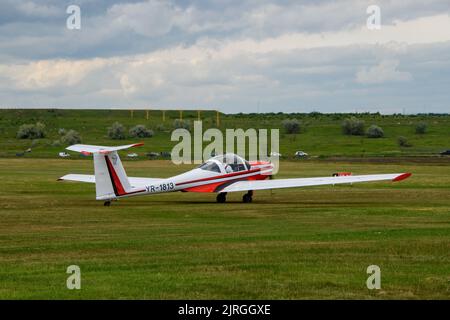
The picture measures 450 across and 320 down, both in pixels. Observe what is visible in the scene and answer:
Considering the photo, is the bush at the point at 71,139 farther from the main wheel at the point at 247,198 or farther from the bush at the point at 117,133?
the main wheel at the point at 247,198

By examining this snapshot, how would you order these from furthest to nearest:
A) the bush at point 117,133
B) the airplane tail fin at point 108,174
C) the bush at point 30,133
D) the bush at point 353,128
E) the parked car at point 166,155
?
the bush at point 30,133
the bush at point 353,128
the bush at point 117,133
the parked car at point 166,155
the airplane tail fin at point 108,174

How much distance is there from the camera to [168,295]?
39.5 ft

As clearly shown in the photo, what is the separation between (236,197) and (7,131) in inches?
3861

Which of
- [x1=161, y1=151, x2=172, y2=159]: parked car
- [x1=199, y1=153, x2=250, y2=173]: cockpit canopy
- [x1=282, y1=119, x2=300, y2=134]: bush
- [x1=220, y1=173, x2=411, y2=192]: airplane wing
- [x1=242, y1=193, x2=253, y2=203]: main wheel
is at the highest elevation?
[x1=282, y1=119, x2=300, y2=134]: bush

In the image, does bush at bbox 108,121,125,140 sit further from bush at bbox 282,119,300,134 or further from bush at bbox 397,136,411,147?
bush at bbox 397,136,411,147

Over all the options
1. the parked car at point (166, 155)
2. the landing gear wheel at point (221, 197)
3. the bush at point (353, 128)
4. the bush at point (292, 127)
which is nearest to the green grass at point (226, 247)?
the landing gear wheel at point (221, 197)

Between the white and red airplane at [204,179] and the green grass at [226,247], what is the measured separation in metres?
0.68

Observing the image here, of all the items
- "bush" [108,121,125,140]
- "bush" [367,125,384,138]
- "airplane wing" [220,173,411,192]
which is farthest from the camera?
"bush" [108,121,125,140]

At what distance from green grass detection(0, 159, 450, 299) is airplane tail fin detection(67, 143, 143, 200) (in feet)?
2.12

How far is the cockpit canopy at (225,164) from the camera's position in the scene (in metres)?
32.5

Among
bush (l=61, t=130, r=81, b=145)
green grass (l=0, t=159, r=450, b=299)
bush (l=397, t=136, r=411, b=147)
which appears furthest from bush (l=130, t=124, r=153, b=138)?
green grass (l=0, t=159, r=450, b=299)

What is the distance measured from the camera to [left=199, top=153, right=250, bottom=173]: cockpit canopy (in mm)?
32500
